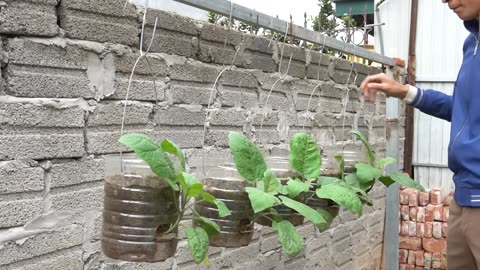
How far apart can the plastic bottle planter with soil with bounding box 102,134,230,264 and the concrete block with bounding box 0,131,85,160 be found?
264mm

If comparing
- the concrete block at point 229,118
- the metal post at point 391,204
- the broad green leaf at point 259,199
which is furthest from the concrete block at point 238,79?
the metal post at point 391,204

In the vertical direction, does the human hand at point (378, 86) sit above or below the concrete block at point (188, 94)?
above

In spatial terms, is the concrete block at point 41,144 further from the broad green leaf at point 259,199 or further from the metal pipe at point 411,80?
the metal pipe at point 411,80

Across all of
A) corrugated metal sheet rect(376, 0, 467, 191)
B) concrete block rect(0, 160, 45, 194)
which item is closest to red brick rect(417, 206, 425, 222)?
corrugated metal sheet rect(376, 0, 467, 191)

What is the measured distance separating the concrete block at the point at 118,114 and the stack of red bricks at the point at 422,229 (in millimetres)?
3175

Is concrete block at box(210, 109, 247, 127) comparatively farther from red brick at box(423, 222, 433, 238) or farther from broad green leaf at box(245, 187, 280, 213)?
red brick at box(423, 222, 433, 238)

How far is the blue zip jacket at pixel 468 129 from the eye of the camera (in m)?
1.99

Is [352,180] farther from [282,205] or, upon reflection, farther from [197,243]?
[197,243]

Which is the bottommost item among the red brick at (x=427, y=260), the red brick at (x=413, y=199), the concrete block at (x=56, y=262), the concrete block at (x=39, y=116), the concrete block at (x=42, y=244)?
the red brick at (x=427, y=260)

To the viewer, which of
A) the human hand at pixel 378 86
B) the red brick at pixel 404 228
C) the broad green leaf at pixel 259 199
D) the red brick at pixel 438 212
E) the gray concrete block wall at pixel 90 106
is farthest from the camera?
the red brick at pixel 404 228

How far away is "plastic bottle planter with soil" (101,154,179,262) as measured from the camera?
1187 millimetres

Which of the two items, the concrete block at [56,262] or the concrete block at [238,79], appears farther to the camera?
the concrete block at [238,79]

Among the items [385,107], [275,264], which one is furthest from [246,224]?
[385,107]

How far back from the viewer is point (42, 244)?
56.6 inches
